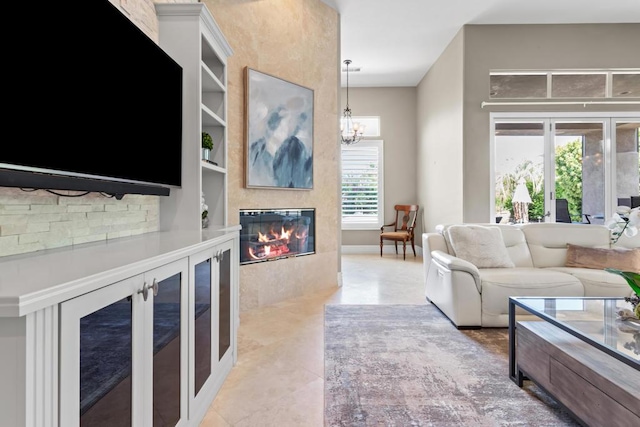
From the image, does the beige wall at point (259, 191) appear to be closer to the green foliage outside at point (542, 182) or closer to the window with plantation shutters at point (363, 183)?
the green foliage outside at point (542, 182)

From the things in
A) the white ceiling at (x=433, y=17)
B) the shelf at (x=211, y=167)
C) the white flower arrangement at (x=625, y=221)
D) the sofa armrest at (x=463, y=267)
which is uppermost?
the white ceiling at (x=433, y=17)

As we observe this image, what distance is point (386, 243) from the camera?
7.36 metres

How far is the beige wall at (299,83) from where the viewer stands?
11.2 feet

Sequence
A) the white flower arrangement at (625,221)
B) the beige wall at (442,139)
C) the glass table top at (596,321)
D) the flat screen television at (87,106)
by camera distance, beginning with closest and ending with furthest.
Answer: the flat screen television at (87,106) < the glass table top at (596,321) < the white flower arrangement at (625,221) < the beige wall at (442,139)

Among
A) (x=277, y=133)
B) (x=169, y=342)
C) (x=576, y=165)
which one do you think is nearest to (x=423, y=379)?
(x=169, y=342)

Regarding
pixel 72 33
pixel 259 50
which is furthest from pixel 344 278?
pixel 72 33

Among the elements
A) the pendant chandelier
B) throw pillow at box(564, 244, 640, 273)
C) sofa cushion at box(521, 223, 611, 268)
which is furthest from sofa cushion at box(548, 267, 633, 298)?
the pendant chandelier

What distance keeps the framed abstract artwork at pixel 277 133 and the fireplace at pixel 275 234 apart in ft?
0.98

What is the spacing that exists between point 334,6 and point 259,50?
4.72ft

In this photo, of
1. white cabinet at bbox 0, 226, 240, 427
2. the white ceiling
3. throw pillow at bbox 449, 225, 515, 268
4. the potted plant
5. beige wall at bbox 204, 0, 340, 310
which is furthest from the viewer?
the white ceiling

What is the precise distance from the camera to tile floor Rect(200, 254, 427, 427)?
5.85 ft

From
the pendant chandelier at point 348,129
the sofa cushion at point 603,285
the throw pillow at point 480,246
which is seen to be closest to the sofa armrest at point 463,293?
the throw pillow at point 480,246

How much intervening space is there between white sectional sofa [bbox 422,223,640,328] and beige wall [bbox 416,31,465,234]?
1.54 metres

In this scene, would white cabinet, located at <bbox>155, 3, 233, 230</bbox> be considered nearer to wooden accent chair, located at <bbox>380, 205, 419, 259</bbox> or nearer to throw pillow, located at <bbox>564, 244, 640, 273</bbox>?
throw pillow, located at <bbox>564, 244, 640, 273</bbox>
